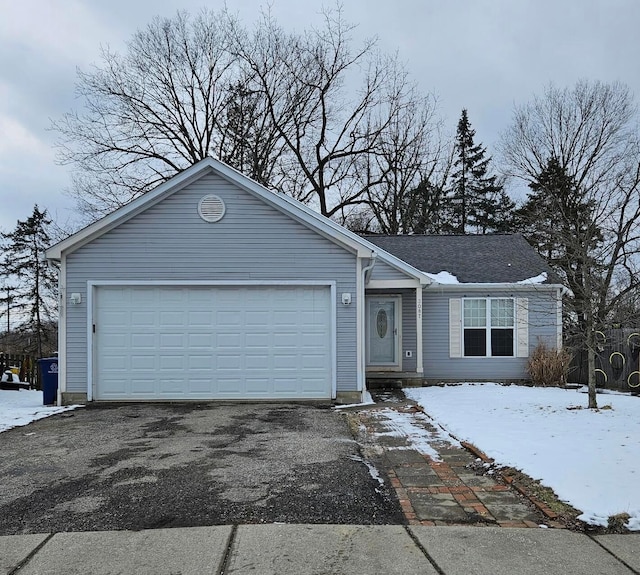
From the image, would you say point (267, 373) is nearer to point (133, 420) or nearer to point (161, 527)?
point (133, 420)

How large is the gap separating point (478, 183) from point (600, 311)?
24727 mm

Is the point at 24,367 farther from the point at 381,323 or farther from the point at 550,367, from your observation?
the point at 550,367

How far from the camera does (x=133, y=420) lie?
854 cm

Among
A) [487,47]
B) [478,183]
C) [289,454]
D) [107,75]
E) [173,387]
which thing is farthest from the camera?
[478,183]

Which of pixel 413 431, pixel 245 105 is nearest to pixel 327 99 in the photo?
pixel 245 105

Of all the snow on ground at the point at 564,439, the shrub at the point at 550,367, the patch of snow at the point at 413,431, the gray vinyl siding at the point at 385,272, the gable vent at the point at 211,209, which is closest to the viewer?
the snow on ground at the point at 564,439

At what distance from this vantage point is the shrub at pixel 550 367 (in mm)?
13469

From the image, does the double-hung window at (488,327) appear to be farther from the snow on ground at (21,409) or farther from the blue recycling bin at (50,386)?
the blue recycling bin at (50,386)

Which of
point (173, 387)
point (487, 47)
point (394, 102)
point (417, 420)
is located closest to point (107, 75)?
point (394, 102)

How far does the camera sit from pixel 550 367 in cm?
1347

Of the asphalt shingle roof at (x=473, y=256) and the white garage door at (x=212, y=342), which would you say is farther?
the asphalt shingle roof at (x=473, y=256)

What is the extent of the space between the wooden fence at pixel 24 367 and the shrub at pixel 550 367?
12.7 metres

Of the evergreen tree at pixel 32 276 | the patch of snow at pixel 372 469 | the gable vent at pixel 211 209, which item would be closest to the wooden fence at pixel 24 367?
the gable vent at pixel 211 209

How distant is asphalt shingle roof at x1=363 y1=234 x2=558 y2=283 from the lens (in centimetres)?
1445
